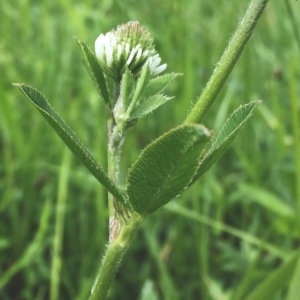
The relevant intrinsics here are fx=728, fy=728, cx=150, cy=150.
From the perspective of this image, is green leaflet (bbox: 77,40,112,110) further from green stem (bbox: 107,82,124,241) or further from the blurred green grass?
the blurred green grass

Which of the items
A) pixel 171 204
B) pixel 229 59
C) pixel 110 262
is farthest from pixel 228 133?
pixel 171 204

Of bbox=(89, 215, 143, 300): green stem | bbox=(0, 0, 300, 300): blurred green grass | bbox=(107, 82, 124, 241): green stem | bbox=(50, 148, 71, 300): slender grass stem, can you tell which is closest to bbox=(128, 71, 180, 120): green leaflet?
bbox=(107, 82, 124, 241): green stem

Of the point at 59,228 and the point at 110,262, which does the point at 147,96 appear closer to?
the point at 110,262

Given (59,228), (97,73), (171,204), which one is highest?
(97,73)

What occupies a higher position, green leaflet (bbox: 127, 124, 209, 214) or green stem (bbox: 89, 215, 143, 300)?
green leaflet (bbox: 127, 124, 209, 214)

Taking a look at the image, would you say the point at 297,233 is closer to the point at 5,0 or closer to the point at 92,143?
the point at 92,143

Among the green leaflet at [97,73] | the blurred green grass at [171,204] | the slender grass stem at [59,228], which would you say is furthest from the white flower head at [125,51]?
the slender grass stem at [59,228]
